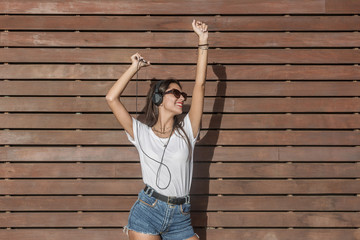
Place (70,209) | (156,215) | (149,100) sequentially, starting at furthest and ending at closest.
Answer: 1. (70,209)
2. (149,100)
3. (156,215)

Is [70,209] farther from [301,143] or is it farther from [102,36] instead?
[301,143]

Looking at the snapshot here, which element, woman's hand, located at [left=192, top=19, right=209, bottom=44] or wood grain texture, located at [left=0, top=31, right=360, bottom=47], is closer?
woman's hand, located at [left=192, top=19, right=209, bottom=44]

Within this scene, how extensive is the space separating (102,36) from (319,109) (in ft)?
9.00

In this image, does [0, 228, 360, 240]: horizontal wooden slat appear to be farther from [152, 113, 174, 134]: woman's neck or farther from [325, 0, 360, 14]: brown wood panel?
[325, 0, 360, 14]: brown wood panel

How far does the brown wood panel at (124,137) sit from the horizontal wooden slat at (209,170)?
0.26 meters

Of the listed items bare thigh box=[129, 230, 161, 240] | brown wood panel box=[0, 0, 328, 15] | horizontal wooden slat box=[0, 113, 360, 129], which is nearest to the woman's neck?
bare thigh box=[129, 230, 161, 240]

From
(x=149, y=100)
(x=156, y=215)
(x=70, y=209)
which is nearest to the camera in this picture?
(x=156, y=215)

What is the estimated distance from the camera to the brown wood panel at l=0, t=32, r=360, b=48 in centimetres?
447

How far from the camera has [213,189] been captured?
176 inches

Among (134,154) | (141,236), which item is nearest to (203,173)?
(134,154)

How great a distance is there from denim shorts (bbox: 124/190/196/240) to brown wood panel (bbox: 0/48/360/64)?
1898mm

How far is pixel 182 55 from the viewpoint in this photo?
4.49m

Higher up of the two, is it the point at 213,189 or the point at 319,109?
the point at 319,109

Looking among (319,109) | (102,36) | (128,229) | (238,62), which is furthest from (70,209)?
(319,109)
